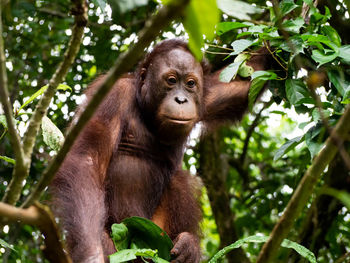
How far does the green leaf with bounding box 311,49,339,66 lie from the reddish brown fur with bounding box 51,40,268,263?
4.64 feet

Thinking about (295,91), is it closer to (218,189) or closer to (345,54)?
(345,54)

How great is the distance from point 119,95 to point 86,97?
0.96 feet

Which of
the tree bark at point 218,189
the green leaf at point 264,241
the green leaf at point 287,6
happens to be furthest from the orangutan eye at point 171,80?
the green leaf at point 264,241

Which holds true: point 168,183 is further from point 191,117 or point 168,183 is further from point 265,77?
point 265,77

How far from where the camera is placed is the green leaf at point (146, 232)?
137 inches

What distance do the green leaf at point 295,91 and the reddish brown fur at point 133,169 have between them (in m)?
1.12

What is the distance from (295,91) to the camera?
3.32m

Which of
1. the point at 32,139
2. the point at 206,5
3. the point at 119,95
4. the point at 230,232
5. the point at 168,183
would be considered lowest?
the point at 230,232

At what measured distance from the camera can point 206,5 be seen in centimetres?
107

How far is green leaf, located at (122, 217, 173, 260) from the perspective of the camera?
11.5 feet

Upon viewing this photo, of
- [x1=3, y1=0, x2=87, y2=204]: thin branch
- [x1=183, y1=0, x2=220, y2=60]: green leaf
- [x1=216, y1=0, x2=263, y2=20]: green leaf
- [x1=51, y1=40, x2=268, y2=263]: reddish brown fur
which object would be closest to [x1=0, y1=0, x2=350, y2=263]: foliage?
[x1=51, y1=40, x2=268, y2=263]: reddish brown fur

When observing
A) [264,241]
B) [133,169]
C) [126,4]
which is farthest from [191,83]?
[126,4]

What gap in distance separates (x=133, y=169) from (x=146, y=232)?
870 millimetres

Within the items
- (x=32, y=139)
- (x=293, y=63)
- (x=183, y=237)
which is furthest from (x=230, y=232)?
(x=32, y=139)
